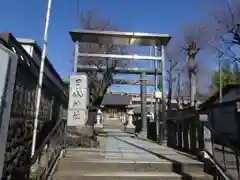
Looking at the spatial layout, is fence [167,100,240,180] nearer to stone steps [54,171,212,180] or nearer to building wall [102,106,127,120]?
stone steps [54,171,212,180]

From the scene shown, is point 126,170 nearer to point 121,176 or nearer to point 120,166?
point 120,166

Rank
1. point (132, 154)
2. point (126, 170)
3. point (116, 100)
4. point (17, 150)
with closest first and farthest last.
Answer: point (126, 170) < point (17, 150) < point (132, 154) < point (116, 100)

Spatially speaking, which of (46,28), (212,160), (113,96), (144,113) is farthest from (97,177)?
(113,96)

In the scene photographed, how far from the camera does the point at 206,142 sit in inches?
195

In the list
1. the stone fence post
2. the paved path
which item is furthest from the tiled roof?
the stone fence post

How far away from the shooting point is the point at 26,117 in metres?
5.72

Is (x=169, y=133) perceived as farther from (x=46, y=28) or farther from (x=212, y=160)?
(x=46, y=28)

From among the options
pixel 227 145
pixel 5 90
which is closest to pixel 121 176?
pixel 227 145

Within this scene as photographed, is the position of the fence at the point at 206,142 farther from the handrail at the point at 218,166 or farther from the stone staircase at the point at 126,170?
the stone staircase at the point at 126,170

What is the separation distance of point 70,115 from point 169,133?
15.2 feet

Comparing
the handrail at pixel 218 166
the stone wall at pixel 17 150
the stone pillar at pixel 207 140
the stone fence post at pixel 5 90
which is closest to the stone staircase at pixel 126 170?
the handrail at pixel 218 166

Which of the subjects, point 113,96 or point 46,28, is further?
point 113,96

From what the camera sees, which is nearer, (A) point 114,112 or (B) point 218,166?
(B) point 218,166

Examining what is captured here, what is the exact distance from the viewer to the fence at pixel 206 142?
14.5 feet
